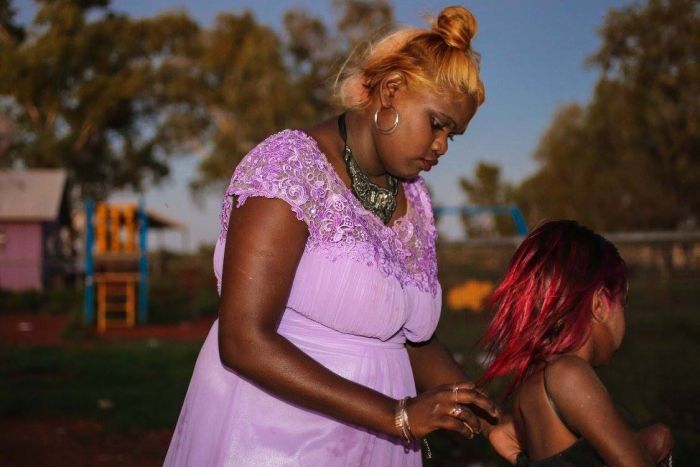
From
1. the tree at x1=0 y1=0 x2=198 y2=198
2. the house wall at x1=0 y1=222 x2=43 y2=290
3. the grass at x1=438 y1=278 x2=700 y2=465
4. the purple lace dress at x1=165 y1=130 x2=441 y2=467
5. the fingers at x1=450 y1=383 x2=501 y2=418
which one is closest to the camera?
the fingers at x1=450 y1=383 x2=501 y2=418

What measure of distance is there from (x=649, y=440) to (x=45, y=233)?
3734cm

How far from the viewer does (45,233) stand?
3753 cm

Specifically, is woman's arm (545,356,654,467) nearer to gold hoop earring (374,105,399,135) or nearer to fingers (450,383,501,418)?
fingers (450,383,501,418)

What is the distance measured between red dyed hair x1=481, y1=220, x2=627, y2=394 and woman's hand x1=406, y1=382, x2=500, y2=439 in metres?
0.26

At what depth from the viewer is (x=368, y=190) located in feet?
8.73

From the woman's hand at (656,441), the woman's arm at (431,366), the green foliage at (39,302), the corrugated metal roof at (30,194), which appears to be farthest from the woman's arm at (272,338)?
the corrugated metal roof at (30,194)

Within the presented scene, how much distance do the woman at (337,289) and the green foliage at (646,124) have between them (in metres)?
34.2

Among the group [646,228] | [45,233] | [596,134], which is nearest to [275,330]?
[45,233]

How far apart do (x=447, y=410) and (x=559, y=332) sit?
40 cm

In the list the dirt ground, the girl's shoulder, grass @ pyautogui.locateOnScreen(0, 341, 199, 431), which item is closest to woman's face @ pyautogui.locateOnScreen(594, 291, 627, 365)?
the girl's shoulder

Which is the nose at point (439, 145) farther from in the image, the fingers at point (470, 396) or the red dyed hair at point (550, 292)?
the fingers at point (470, 396)

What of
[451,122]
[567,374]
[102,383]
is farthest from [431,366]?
[102,383]

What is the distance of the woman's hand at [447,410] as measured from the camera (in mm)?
2211

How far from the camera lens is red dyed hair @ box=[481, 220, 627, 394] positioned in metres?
2.40
